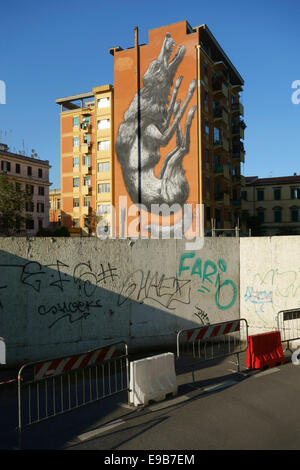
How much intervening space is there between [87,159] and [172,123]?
1830 cm

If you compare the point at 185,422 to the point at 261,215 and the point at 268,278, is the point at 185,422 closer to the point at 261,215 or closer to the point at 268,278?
the point at 268,278

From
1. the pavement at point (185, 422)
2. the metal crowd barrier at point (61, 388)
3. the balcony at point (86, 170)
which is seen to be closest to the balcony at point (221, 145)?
the balcony at point (86, 170)

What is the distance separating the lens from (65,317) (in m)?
10.4

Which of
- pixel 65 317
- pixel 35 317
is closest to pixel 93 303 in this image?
pixel 65 317

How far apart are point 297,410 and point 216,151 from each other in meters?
34.8

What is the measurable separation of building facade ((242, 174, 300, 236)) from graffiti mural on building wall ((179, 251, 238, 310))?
157 ft

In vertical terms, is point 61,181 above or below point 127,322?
above

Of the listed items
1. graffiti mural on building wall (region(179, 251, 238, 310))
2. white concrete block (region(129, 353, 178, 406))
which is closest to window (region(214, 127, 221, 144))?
graffiti mural on building wall (region(179, 251, 238, 310))

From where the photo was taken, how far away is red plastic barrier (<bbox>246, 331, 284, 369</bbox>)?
365 inches

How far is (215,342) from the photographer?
12.6 meters

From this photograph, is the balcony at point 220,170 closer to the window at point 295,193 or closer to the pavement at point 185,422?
the window at point 295,193

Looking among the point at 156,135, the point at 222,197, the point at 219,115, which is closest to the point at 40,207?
the point at 156,135

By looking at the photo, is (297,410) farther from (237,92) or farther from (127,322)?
(237,92)

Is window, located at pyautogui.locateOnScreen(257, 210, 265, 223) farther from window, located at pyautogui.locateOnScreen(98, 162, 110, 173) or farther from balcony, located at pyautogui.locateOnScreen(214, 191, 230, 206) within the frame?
window, located at pyautogui.locateOnScreen(98, 162, 110, 173)
